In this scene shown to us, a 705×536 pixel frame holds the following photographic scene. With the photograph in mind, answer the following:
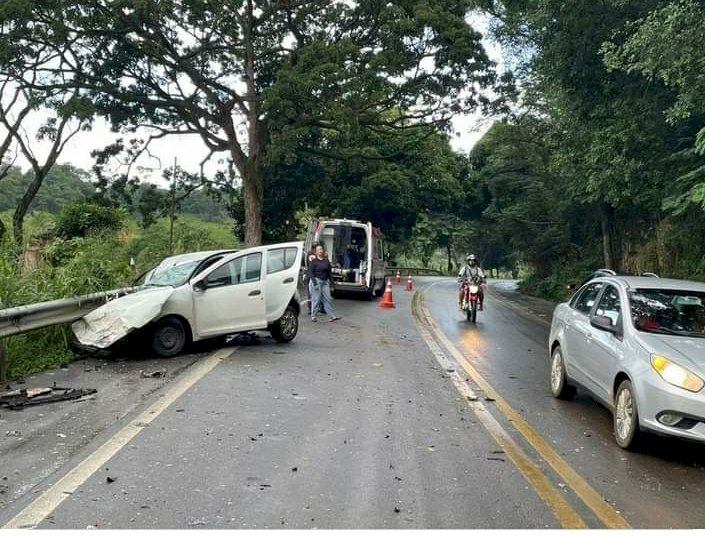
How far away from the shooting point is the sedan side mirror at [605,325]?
264 inches

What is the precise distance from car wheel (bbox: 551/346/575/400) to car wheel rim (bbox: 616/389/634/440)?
5.84 feet

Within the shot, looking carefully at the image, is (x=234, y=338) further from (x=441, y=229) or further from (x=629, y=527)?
(x=441, y=229)

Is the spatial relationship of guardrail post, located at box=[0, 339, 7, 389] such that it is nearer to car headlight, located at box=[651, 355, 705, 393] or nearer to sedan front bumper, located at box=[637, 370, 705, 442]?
sedan front bumper, located at box=[637, 370, 705, 442]

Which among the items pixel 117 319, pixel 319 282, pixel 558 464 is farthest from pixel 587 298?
pixel 319 282

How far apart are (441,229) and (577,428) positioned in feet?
165

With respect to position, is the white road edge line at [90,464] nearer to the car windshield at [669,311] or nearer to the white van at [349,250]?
the car windshield at [669,311]

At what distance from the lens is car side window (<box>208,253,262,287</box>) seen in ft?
35.6

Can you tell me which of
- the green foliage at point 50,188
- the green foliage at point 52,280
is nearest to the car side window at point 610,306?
the green foliage at point 52,280

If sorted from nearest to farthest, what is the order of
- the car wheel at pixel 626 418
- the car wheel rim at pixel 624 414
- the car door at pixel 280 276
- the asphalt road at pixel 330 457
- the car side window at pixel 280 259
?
the asphalt road at pixel 330 457 → the car wheel at pixel 626 418 → the car wheel rim at pixel 624 414 → the car door at pixel 280 276 → the car side window at pixel 280 259

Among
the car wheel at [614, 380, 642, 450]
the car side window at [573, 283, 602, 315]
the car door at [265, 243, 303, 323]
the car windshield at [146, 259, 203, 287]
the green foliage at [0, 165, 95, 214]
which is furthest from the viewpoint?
the green foliage at [0, 165, 95, 214]

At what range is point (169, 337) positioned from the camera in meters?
10.2

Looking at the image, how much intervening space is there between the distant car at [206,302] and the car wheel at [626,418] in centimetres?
617

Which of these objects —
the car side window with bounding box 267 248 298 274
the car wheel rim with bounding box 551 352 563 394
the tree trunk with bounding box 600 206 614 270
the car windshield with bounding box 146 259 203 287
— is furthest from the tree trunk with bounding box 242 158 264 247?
the car wheel rim with bounding box 551 352 563 394

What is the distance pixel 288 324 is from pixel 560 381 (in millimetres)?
5314
